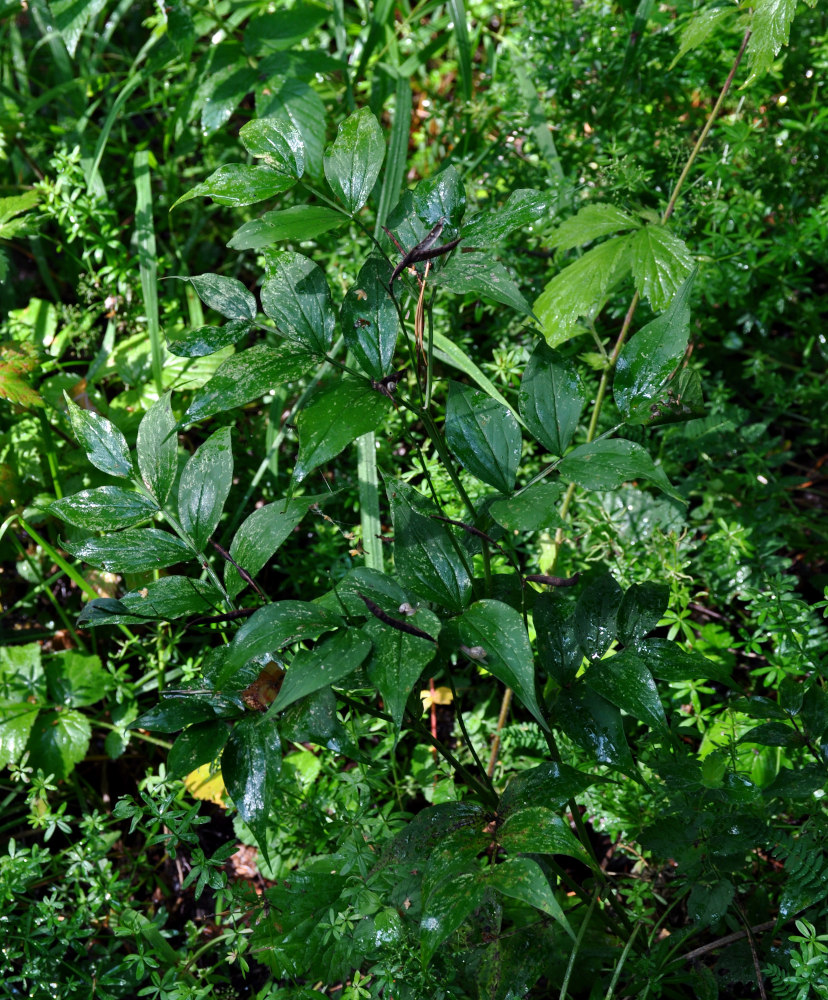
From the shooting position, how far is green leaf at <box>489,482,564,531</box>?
0.94 m

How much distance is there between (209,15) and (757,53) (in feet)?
A: 5.44

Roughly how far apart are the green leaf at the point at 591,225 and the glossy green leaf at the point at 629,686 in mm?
874

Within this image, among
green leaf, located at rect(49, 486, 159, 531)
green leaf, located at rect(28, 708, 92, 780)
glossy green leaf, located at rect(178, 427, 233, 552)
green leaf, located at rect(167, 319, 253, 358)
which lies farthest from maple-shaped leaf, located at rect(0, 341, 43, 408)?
green leaf, located at rect(167, 319, 253, 358)

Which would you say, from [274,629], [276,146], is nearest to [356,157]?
[276,146]

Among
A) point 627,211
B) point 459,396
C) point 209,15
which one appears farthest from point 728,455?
point 209,15

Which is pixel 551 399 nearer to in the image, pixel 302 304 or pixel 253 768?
pixel 302 304

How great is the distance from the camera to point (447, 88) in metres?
3.11

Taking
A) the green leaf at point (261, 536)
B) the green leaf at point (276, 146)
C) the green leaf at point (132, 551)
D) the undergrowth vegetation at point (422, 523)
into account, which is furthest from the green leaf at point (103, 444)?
the green leaf at point (276, 146)

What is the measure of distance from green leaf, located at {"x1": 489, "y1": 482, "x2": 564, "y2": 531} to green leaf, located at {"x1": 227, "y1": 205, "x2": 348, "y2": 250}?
393 mm

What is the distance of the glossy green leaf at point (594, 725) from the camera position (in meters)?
1.09

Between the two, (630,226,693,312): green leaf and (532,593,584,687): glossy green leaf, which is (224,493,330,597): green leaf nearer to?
(532,593,584,687): glossy green leaf

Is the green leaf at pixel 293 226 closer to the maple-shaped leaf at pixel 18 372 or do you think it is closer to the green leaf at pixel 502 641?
the green leaf at pixel 502 641

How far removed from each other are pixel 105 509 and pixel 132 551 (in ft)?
0.35

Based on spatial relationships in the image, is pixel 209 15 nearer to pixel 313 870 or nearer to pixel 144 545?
pixel 144 545
